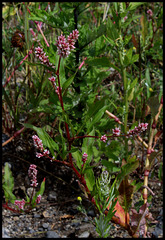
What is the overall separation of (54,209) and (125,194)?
1.37ft

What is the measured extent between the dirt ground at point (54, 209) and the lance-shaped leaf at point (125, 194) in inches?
6.5

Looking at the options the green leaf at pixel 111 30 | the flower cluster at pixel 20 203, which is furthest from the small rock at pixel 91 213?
the green leaf at pixel 111 30

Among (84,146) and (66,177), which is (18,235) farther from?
(84,146)

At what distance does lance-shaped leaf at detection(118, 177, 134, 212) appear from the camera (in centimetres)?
126

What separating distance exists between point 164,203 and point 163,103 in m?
0.55

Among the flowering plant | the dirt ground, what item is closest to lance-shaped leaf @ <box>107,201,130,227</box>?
the dirt ground

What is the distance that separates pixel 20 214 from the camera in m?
1.47

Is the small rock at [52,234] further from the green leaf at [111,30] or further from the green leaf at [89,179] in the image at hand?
the green leaf at [111,30]

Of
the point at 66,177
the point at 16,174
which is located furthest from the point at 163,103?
the point at 16,174

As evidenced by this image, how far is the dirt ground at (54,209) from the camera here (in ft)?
4.42

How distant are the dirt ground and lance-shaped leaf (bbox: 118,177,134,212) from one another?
0.54 ft

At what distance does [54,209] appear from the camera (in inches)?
58.3

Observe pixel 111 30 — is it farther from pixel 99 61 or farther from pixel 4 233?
pixel 4 233

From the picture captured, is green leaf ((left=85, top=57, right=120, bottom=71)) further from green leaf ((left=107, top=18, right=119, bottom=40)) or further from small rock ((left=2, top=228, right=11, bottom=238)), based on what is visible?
small rock ((left=2, top=228, right=11, bottom=238))
